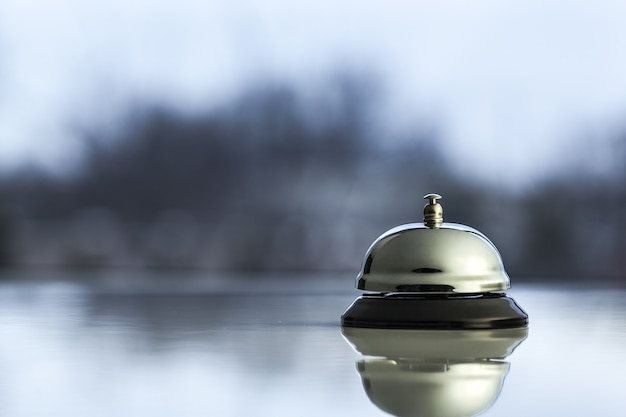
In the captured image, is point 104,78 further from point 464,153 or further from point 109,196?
point 464,153

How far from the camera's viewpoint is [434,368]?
1.82ft

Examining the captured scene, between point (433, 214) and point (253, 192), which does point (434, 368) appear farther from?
point (253, 192)

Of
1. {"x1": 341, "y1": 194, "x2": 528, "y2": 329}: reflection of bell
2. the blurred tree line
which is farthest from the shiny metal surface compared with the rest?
the blurred tree line

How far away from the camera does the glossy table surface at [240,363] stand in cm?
43

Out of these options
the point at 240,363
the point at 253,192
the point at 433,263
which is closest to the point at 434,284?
the point at 433,263

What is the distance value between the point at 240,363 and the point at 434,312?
0.29 meters

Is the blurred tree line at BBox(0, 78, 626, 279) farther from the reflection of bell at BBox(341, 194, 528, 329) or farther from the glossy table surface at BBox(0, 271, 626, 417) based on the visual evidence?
the reflection of bell at BBox(341, 194, 528, 329)

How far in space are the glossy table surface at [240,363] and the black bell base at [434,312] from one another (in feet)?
0.10

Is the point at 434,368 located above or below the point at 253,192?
above

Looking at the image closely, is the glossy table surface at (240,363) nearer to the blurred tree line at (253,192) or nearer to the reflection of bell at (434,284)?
the reflection of bell at (434,284)

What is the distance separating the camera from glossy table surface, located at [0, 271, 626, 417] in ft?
1.41

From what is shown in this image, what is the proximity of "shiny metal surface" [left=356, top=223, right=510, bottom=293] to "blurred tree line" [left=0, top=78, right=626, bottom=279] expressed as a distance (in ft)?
7.10

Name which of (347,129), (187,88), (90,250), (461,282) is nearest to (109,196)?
(90,250)

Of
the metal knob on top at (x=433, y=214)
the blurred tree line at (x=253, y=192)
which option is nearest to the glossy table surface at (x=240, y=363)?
the metal knob on top at (x=433, y=214)
